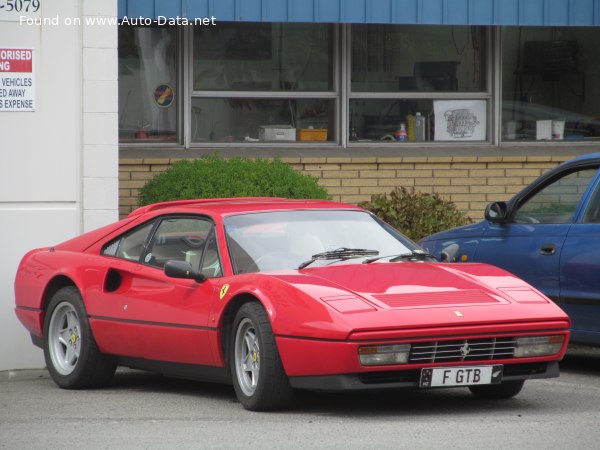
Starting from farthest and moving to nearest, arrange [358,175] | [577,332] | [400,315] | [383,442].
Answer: [358,175], [577,332], [400,315], [383,442]

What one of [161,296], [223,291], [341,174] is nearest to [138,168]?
[341,174]

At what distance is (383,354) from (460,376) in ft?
1.61

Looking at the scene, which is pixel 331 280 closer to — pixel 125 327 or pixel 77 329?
pixel 125 327

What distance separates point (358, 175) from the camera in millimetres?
14742

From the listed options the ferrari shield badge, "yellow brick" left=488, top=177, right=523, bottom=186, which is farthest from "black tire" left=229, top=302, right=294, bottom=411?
"yellow brick" left=488, top=177, right=523, bottom=186

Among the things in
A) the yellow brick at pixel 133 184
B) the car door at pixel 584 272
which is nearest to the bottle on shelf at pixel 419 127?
the yellow brick at pixel 133 184

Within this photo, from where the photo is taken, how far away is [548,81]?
15453 mm

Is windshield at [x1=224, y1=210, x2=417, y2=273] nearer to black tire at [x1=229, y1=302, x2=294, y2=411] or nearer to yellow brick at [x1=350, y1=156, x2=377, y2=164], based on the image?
black tire at [x1=229, y1=302, x2=294, y2=411]

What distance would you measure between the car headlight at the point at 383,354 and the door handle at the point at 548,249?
277cm

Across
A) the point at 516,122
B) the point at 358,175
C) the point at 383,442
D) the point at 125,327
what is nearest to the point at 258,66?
the point at 358,175

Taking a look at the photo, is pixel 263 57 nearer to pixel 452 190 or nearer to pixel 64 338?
pixel 452 190

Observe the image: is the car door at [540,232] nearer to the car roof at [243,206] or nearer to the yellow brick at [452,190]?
the car roof at [243,206]

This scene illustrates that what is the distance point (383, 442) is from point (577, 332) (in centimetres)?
332

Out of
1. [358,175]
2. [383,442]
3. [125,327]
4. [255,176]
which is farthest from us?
[358,175]
